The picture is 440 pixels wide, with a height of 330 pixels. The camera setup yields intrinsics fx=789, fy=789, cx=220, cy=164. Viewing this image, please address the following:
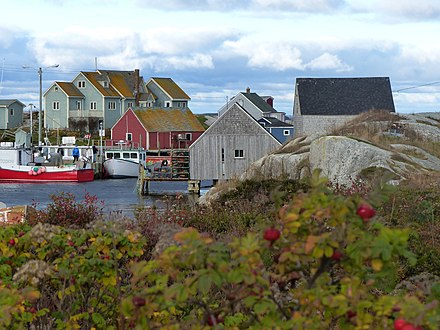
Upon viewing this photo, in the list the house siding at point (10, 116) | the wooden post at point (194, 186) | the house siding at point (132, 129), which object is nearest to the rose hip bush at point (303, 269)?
the wooden post at point (194, 186)

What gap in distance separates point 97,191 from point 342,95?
23.0 m

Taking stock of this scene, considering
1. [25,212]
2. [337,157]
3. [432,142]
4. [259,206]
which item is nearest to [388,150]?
[337,157]

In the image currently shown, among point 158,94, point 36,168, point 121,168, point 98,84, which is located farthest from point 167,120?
point 36,168

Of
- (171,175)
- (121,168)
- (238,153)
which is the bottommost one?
(171,175)

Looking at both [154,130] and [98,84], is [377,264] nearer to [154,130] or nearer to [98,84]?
[154,130]

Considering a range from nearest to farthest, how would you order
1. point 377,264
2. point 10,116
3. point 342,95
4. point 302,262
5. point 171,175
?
point 377,264 → point 302,262 → point 171,175 → point 342,95 → point 10,116

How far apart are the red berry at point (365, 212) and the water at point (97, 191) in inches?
1530

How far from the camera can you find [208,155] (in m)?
52.1

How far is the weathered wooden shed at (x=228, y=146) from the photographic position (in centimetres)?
5188

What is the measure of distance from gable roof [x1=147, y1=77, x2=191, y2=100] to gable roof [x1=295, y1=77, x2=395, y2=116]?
31.1 metres

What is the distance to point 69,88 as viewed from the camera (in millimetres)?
89625

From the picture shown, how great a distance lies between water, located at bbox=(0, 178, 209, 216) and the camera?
4547cm

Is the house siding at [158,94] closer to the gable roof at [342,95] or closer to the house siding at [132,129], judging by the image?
the house siding at [132,129]

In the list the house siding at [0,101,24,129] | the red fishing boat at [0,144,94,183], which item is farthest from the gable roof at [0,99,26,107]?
the red fishing boat at [0,144,94,183]
